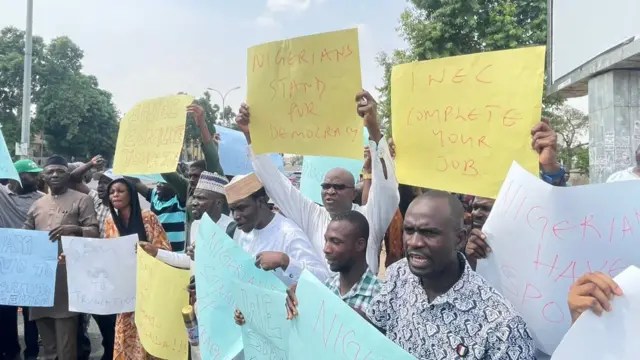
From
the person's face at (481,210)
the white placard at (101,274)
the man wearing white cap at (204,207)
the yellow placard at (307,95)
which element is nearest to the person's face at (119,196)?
the white placard at (101,274)

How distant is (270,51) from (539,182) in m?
1.58

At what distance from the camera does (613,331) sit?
1.28 meters

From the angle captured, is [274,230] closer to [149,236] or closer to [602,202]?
[149,236]

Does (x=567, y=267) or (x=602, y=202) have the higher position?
(x=602, y=202)

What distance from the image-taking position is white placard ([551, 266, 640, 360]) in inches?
49.3

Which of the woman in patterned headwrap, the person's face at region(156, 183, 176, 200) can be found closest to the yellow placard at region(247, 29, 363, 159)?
the woman in patterned headwrap

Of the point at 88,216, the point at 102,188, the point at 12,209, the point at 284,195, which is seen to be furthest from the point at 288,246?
the point at 12,209

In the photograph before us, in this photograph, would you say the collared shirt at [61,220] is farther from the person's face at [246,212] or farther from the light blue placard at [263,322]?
the light blue placard at [263,322]

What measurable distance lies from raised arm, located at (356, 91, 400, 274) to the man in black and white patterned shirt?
0.71 m

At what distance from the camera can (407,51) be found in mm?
15039

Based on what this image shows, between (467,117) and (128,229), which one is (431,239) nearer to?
(467,117)

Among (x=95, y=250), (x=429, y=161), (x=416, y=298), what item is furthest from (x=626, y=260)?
(x=95, y=250)

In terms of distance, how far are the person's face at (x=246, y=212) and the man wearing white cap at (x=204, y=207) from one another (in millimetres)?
346

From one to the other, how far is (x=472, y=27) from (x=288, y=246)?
42.0 feet
